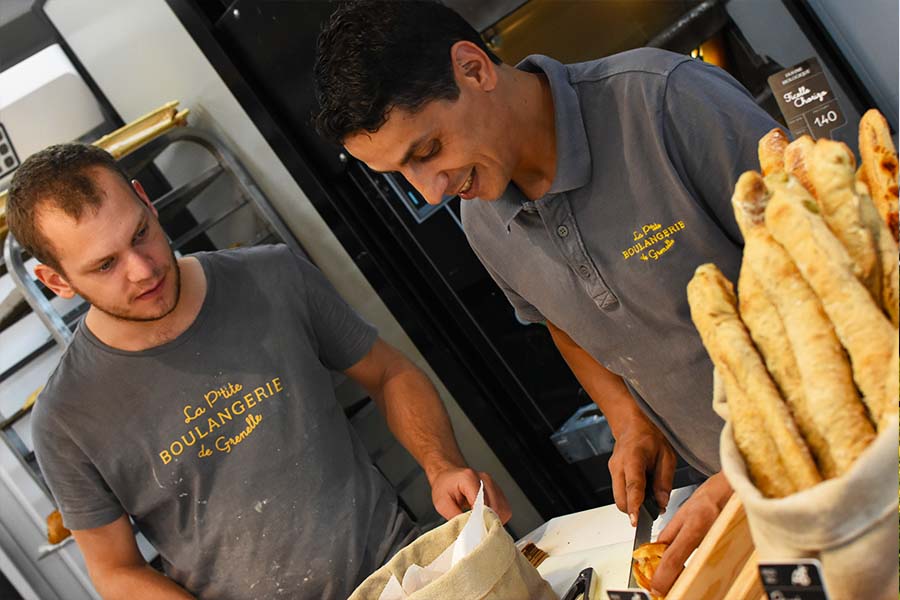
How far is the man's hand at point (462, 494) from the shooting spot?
191 centimetres

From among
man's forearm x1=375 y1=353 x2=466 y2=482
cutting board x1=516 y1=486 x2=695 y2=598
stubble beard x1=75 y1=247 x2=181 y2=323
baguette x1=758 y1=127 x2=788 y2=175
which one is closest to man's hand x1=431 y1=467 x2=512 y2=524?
cutting board x1=516 y1=486 x2=695 y2=598

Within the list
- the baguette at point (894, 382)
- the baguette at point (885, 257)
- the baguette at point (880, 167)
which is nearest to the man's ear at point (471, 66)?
the baguette at point (880, 167)

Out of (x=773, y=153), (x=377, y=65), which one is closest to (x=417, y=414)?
(x=377, y=65)

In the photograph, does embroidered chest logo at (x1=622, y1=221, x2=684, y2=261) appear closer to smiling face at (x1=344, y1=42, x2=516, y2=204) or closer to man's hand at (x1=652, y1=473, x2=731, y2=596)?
smiling face at (x1=344, y1=42, x2=516, y2=204)

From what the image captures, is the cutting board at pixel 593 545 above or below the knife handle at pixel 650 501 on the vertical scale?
below

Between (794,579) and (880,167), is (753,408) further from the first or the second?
(880,167)

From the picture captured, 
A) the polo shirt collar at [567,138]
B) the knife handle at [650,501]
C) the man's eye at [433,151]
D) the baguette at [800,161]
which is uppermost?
the man's eye at [433,151]

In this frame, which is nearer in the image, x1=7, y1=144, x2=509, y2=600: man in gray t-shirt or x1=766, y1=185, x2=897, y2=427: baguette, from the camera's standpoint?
x1=766, y1=185, x2=897, y2=427: baguette

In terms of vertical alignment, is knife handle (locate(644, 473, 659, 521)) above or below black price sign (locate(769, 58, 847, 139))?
below

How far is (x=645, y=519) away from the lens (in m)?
1.43

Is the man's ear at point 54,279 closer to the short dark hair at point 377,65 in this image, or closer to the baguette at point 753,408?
the short dark hair at point 377,65

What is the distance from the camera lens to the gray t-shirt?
7.37ft

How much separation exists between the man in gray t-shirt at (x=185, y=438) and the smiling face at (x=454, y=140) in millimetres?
875

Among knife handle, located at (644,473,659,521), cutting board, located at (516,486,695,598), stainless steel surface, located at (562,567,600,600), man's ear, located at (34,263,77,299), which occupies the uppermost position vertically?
man's ear, located at (34,263,77,299)
